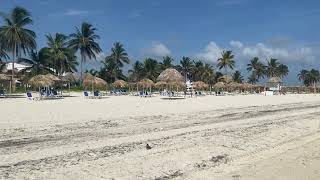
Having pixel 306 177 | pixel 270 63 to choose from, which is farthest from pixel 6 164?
pixel 270 63

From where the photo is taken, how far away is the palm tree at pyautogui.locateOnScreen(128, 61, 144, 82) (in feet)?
255

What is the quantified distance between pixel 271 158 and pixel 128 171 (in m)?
3.22

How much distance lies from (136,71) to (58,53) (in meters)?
20.1

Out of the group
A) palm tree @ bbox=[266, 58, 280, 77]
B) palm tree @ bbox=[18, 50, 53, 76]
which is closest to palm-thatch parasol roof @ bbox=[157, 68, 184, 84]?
palm tree @ bbox=[18, 50, 53, 76]

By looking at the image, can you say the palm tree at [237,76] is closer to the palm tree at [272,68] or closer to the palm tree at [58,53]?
the palm tree at [272,68]

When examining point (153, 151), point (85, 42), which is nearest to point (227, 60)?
point (85, 42)

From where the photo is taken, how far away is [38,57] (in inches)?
2281

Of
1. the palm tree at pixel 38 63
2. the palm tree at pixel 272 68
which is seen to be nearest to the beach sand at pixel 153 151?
the palm tree at pixel 38 63

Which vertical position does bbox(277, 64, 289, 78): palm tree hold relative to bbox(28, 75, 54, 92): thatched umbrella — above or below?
above

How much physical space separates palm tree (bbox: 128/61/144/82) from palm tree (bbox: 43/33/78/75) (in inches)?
618

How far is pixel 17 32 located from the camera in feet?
149

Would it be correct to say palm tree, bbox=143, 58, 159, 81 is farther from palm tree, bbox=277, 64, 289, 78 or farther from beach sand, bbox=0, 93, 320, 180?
beach sand, bbox=0, 93, 320, 180

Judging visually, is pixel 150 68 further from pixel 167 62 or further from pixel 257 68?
pixel 257 68

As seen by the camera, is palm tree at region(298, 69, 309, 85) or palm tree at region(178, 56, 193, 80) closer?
palm tree at region(178, 56, 193, 80)
